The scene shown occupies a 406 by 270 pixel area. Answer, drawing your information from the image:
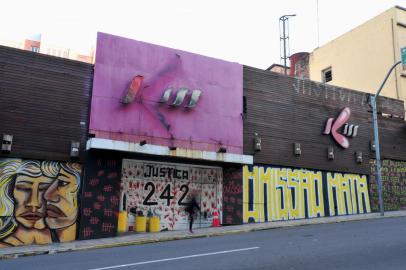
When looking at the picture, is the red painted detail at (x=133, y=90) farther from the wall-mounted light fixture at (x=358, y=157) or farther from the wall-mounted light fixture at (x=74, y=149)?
the wall-mounted light fixture at (x=358, y=157)

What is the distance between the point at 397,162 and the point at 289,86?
8.68m

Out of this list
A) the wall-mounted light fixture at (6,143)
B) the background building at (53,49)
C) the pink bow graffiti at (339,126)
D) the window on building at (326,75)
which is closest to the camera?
the wall-mounted light fixture at (6,143)

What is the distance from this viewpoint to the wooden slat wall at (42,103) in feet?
52.2

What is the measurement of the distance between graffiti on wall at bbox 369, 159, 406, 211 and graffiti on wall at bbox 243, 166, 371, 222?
1.92ft

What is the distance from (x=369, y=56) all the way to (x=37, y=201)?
80.0ft

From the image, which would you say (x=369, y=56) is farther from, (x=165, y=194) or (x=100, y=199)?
(x=100, y=199)

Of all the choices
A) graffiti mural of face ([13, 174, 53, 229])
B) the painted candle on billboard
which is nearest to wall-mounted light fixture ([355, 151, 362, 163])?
the painted candle on billboard

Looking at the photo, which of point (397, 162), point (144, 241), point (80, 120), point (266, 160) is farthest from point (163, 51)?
point (397, 162)

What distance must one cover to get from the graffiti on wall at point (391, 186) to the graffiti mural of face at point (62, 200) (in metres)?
16.2

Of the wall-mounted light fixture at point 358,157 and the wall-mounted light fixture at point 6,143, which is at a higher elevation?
the wall-mounted light fixture at point 358,157

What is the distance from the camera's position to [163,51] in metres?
19.1

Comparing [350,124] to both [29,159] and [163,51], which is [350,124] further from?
[29,159]

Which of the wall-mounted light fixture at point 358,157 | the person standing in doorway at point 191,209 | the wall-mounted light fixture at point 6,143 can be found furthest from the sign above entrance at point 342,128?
the wall-mounted light fixture at point 6,143

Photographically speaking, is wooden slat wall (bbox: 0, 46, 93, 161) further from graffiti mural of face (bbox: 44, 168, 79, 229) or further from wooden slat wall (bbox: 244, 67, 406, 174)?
wooden slat wall (bbox: 244, 67, 406, 174)
